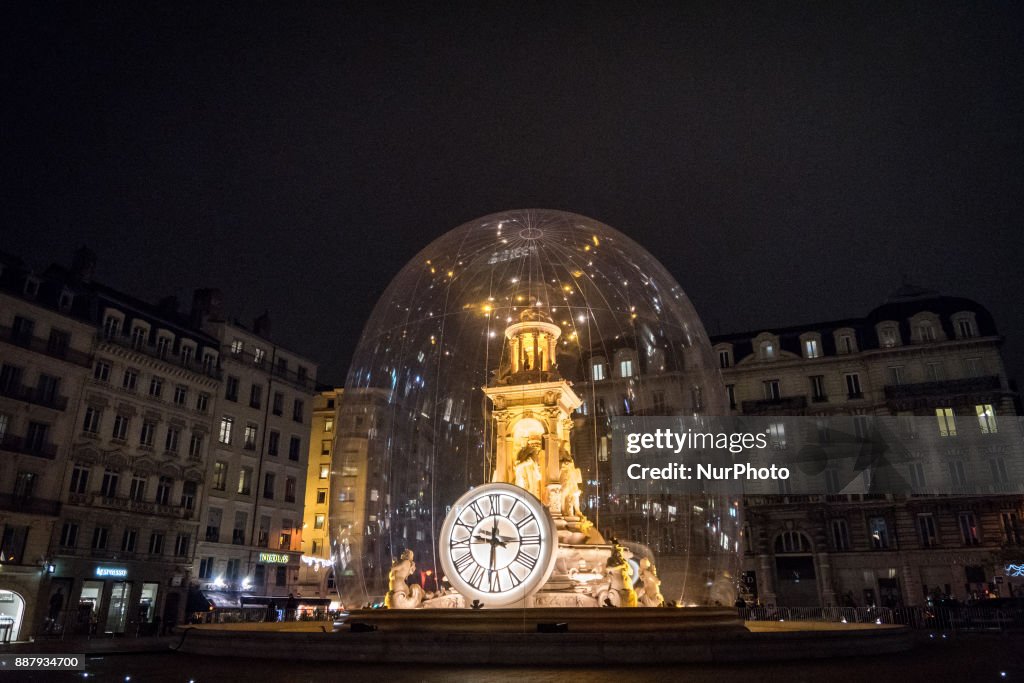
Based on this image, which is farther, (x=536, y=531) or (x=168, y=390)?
(x=168, y=390)

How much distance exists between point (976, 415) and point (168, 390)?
5267 centimetres

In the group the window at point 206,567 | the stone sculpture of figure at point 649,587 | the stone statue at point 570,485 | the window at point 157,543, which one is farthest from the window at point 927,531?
the window at point 157,543

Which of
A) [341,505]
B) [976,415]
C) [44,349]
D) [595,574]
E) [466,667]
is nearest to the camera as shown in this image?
[466,667]

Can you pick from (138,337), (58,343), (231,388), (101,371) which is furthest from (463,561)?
(231,388)

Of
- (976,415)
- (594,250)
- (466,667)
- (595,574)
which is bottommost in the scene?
(466,667)

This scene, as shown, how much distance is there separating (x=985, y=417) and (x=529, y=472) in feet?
143

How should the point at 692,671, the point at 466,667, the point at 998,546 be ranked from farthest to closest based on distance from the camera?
the point at 998,546
the point at 466,667
the point at 692,671

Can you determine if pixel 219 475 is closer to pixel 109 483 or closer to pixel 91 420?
pixel 109 483

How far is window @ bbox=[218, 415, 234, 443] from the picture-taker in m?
46.0

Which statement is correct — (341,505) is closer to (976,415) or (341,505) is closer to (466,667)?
(466,667)

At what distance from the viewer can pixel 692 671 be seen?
29.9 ft

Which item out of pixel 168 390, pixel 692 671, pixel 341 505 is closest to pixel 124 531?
pixel 168 390

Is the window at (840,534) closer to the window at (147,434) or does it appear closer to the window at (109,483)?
the window at (147,434)

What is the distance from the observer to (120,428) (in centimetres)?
3994
